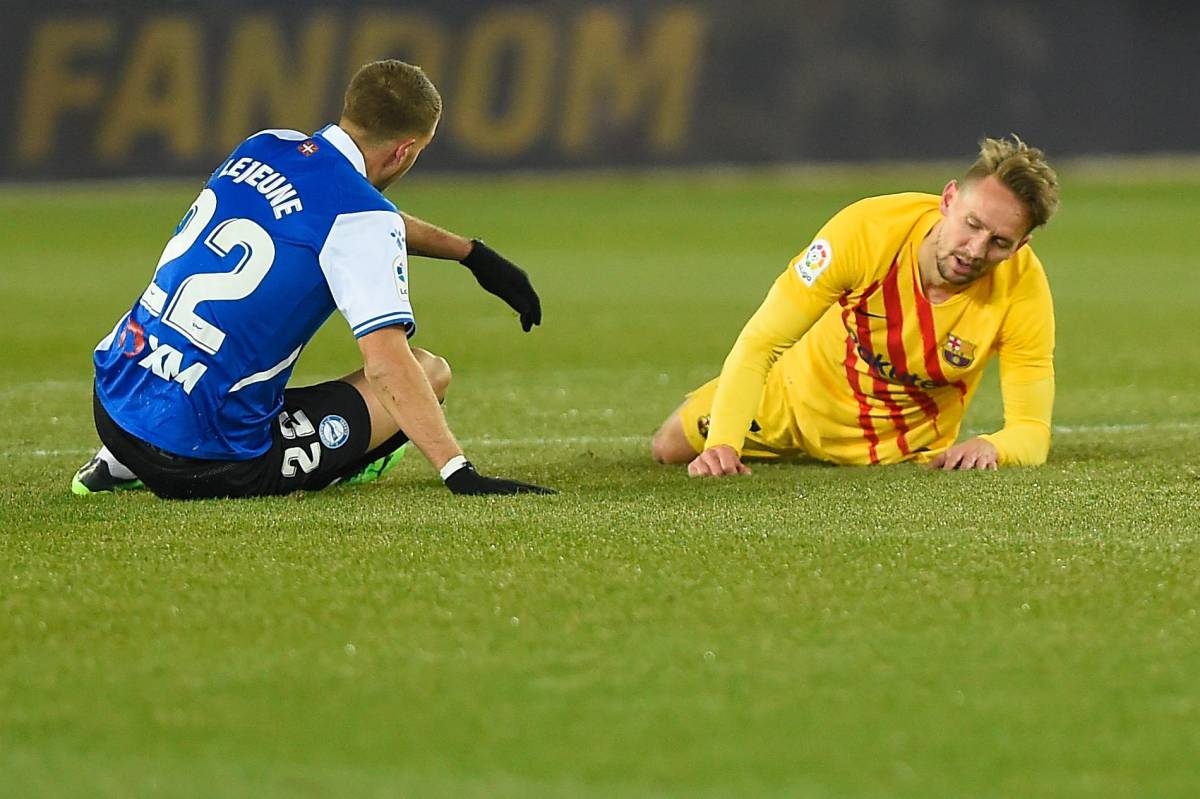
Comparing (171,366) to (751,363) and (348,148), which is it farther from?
(751,363)

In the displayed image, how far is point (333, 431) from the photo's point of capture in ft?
15.2

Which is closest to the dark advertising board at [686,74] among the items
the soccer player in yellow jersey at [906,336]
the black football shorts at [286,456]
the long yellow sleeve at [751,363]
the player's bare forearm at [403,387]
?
the soccer player in yellow jersey at [906,336]

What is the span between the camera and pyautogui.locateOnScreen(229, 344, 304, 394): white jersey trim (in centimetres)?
436

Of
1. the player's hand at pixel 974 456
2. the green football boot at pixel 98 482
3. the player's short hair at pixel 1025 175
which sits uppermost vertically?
the player's short hair at pixel 1025 175

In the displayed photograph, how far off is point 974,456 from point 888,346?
394mm

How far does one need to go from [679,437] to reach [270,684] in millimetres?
2560

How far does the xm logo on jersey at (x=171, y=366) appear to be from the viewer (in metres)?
4.29

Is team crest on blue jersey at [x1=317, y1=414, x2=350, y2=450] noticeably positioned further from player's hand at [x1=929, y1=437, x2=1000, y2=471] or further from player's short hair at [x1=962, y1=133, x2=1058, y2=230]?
player's short hair at [x1=962, y1=133, x2=1058, y2=230]

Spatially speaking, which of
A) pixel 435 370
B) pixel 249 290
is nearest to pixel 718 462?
pixel 435 370

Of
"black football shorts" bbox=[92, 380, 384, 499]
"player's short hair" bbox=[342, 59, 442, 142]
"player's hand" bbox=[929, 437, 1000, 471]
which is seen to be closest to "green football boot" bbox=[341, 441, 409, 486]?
"black football shorts" bbox=[92, 380, 384, 499]

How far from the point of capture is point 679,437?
17.4 ft

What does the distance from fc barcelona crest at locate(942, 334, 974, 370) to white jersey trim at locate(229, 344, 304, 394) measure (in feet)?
5.71

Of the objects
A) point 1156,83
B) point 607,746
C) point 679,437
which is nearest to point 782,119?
point 1156,83

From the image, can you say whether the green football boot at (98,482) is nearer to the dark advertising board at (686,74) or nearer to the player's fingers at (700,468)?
the player's fingers at (700,468)
